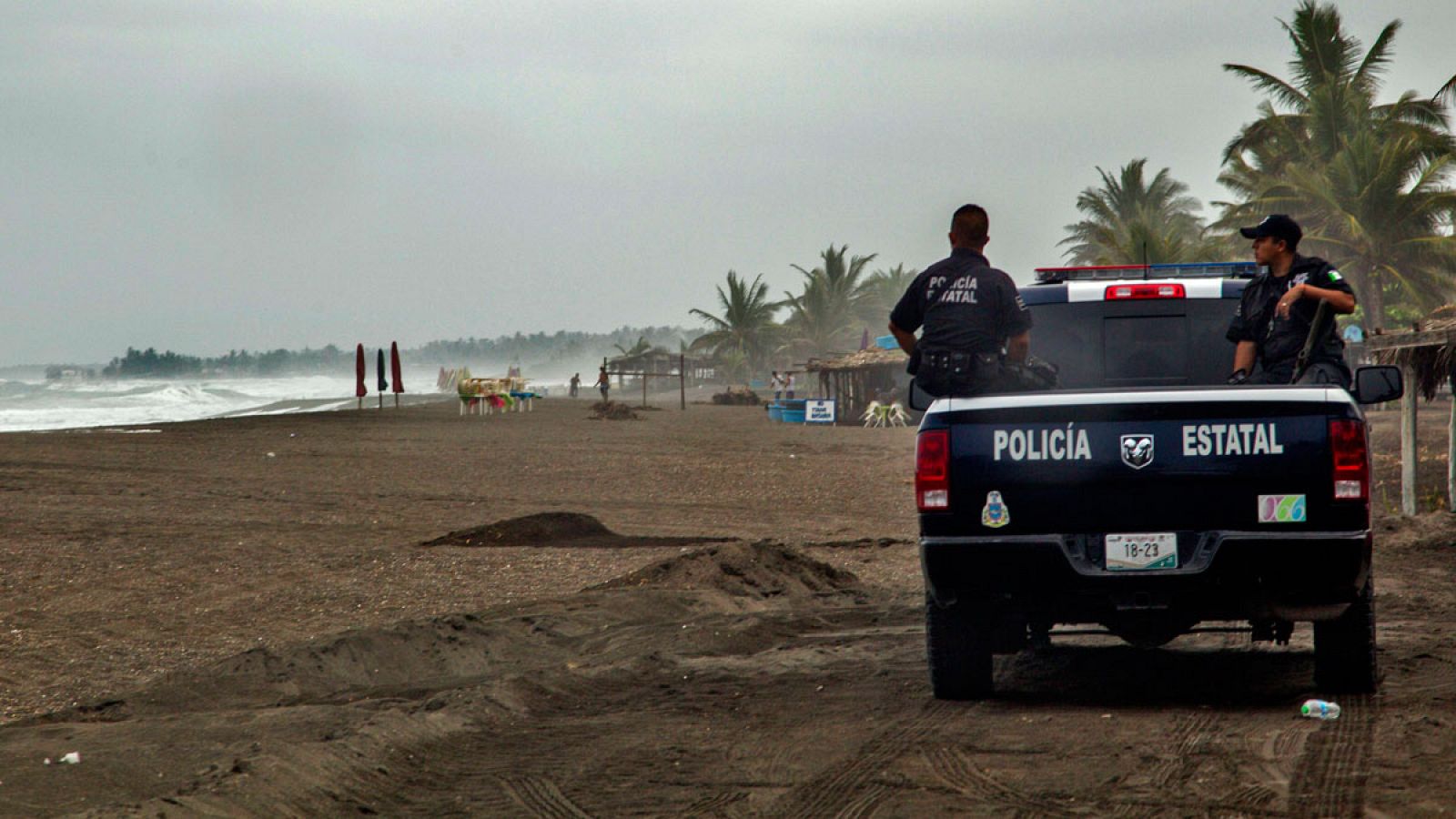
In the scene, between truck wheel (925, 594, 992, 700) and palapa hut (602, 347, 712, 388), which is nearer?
truck wheel (925, 594, 992, 700)

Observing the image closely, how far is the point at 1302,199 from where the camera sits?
42.7 m

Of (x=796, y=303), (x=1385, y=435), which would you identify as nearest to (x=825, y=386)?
(x=1385, y=435)

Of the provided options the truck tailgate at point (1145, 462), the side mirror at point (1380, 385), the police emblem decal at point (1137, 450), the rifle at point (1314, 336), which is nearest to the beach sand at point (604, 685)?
the truck tailgate at point (1145, 462)

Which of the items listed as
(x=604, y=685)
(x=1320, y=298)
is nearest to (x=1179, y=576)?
(x=1320, y=298)

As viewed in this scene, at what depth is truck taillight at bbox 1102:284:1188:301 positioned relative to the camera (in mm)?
7223

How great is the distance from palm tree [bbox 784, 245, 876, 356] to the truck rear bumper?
74.9m

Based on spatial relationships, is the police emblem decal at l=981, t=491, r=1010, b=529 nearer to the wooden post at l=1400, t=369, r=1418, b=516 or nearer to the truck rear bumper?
the truck rear bumper

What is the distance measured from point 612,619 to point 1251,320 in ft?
15.1

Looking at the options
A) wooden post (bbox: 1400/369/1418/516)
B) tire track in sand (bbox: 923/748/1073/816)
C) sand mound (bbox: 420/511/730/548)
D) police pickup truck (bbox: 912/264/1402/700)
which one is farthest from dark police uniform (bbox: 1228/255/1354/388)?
wooden post (bbox: 1400/369/1418/516)

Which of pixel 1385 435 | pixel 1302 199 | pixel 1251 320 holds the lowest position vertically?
pixel 1385 435

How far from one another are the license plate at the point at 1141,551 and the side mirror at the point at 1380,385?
116cm

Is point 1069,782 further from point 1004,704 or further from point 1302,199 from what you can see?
point 1302,199

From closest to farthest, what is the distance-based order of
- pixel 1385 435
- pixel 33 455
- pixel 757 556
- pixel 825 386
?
1. pixel 757 556
2. pixel 33 455
3. pixel 1385 435
4. pixel 825 386

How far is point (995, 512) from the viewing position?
18.9ft
